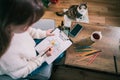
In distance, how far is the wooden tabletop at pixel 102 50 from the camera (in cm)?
129

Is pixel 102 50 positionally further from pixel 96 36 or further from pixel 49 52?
pixel 49 52

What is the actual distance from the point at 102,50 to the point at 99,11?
0.96 metres

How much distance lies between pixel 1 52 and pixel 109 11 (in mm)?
1561

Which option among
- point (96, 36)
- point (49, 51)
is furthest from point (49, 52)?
point (96, 36)

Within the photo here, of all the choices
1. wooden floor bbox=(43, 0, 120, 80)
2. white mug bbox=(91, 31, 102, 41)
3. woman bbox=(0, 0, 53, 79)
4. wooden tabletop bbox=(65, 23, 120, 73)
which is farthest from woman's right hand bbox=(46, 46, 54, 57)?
wooden floor bbox=(43, 0, 120, 80)

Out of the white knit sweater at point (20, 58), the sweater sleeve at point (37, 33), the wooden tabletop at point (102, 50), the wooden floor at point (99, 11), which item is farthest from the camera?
the wooden floor at point (99, 11)

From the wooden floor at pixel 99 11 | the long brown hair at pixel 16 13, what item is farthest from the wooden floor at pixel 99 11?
the long brown hair at pixel 16 13

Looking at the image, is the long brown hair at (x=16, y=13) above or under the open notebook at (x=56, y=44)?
above

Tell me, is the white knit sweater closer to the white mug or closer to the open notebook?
the open notebook

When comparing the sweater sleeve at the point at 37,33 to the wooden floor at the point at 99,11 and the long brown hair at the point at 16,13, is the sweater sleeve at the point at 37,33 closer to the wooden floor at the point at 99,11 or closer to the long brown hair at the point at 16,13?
the long brown hair at the point at 16,13

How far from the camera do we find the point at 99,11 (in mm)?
2229

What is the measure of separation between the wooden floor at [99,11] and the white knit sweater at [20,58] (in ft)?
2.83

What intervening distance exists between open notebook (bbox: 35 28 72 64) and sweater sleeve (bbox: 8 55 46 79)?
59mm

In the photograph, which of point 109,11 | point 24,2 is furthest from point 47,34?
point 109,11
